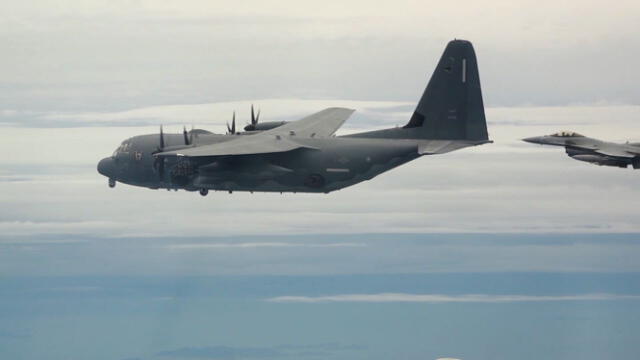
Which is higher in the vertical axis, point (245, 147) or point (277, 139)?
point (277, 139)

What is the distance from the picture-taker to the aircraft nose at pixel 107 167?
76.1 m

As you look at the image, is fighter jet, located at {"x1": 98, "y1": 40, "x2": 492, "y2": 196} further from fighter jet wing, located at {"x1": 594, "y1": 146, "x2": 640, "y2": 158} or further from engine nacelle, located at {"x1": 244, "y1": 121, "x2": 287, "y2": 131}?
fighter jet wing, located at {"x1": 594, "y1": 146, "x2": 640, "y2": 158}

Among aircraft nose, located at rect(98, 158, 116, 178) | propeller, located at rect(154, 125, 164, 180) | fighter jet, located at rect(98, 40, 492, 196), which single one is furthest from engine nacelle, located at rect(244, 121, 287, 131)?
aircraft nose, located at rect(98, 158, 116, 178)

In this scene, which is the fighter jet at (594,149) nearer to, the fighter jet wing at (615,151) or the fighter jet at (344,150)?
the fighter jet wing at (615,151)

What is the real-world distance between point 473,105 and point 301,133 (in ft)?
34.3

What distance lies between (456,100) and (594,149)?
12817mm

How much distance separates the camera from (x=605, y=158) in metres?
77.9

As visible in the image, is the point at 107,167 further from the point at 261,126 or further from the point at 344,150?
the point at 344,150

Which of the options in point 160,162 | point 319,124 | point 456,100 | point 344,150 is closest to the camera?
point 344,150

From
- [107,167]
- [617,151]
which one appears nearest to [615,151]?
[617,151]

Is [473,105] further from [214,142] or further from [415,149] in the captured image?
[214,142]

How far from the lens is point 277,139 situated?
7106 cm

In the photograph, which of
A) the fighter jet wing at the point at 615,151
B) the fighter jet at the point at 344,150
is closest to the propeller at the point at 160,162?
the fighter jet at the point at 344,150

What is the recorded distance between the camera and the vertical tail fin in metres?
69.9
